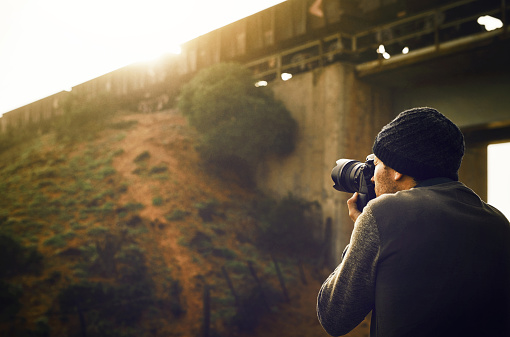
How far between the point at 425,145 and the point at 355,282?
1.87 feet

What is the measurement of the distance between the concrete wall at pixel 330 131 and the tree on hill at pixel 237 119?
720 mm

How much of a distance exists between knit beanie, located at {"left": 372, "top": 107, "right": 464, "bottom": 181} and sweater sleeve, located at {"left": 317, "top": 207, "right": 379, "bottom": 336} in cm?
28

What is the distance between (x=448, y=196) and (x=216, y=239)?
1107 cm

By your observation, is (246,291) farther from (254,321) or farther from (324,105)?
(324,105)

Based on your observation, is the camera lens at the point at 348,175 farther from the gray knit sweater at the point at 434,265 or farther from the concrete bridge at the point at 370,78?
the concrete bridge at the point at 370,78

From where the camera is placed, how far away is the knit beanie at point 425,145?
1.46 m

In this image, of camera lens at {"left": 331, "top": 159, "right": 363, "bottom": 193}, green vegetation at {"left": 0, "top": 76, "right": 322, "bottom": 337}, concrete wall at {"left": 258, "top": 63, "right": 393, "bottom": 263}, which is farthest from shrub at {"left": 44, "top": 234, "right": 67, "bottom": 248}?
camera lens at {"left": 331, "top": 159, "right": 363, "bottom": 193}

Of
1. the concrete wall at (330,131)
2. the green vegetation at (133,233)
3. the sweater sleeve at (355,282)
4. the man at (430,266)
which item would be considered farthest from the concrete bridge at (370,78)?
the sweater sleeve at (355,282)

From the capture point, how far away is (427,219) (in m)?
1.31

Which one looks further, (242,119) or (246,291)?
(242,119)

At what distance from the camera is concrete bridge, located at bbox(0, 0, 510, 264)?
10852 millimetres

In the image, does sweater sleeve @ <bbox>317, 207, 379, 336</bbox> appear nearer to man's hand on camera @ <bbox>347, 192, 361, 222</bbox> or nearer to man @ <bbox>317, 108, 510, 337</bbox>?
man @ <bbox>317, 108, 510, 337</bbox>

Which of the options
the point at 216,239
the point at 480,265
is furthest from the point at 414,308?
the point at 216,239

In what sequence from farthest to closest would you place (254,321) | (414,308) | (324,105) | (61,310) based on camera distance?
(324,105) < (254,321) < (61,310) < (414,308)
